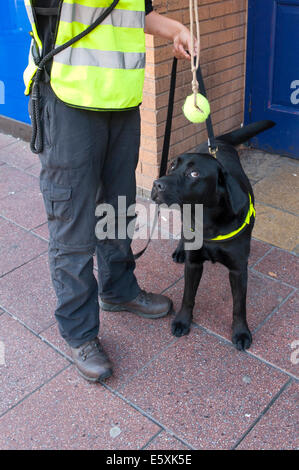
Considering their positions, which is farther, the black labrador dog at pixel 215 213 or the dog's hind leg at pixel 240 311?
the dog's hind leg at pixel 240 311

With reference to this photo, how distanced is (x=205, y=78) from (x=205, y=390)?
2.73 metres

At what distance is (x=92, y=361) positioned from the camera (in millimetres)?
2377

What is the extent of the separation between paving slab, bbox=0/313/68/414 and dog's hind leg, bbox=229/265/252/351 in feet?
3.08

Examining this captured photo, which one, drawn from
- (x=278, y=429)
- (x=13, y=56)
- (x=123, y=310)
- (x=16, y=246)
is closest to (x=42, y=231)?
(x=16, y=246)

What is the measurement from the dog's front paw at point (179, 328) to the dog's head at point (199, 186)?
2.47ft

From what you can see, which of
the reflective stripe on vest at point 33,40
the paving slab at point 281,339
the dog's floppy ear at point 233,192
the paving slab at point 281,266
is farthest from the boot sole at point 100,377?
the reflective stripe on vest at point 33,40

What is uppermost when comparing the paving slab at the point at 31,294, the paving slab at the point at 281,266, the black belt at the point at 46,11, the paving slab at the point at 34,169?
the black belt at the point at 46,11

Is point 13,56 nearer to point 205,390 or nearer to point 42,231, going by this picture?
point 42,231

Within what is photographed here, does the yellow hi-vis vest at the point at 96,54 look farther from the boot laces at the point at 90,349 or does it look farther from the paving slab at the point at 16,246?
the paving slab at the point at 16,246

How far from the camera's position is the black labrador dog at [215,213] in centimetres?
222

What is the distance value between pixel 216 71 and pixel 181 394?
2.90 metres

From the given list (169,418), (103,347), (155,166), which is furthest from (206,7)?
(169,418)

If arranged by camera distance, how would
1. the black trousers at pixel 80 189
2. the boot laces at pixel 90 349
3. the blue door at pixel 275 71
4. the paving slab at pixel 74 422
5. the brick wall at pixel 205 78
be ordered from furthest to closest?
1. the blue door at pixel 275 71
2. the brick wall at pixel 205 78
3. the boot laces at pixel 90 349
4. the paving slab at pixel 74 422
5. the black trousers at pixel 80 189

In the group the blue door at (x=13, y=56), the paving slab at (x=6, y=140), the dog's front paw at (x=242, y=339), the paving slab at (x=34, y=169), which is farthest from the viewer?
the paving slab at (x=6, y=140)
